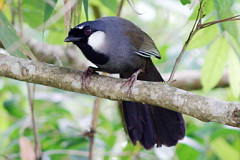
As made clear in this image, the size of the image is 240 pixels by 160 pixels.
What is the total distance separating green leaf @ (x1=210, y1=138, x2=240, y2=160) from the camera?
381 centimetres

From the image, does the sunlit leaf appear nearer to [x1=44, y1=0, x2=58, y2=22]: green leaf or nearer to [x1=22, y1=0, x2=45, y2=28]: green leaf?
[x1=22, y1=0, x2=45, y2=28]: green leaf

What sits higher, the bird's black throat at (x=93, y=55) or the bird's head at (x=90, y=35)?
the bird's head at (x=90, y=35)

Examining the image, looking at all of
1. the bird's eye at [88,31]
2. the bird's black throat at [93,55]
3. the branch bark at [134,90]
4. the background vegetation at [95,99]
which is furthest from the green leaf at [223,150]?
the branch bark at [134,90]

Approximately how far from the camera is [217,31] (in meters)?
2.99

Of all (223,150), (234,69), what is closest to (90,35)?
(234,69)

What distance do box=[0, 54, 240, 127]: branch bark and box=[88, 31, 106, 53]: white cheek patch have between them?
0.49 metres

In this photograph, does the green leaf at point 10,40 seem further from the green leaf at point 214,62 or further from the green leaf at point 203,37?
the green leaf at point 214,62

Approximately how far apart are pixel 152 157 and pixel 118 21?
1186 mm

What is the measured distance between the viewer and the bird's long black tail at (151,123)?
3.17 m

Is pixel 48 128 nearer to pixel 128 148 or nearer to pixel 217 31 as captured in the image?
pixel 128 148

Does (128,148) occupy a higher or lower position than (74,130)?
lower

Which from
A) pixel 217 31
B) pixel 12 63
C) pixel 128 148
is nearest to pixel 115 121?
pixel 128 148

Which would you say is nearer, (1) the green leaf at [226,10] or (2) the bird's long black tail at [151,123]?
(1) the green leaf at [226,10]

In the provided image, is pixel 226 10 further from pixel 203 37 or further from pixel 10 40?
pixel 10 40
